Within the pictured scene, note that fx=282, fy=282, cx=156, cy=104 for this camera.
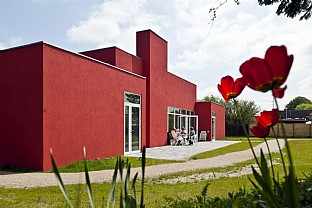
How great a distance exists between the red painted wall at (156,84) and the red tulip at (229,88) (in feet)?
45.4

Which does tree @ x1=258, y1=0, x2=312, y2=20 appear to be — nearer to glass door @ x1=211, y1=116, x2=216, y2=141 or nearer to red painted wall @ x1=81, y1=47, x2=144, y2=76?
red painted wall @ x1=81, y1=47, x2=144, y2=76

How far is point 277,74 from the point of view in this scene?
0.83m

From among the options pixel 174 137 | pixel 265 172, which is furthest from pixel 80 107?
pixel 174 137

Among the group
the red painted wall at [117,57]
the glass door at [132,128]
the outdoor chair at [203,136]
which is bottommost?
the outdoor chair at [203,136]

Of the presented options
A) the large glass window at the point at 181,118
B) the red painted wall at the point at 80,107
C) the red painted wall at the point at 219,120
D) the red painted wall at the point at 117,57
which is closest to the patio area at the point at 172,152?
the red painted wall at the point at 80,107

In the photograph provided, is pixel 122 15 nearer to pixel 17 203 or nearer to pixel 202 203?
pixel 17 203

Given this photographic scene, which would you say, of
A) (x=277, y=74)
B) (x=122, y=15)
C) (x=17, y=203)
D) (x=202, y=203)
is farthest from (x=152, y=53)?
(x=277, y=74)

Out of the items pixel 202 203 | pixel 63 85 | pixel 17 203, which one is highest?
pixel 63 85

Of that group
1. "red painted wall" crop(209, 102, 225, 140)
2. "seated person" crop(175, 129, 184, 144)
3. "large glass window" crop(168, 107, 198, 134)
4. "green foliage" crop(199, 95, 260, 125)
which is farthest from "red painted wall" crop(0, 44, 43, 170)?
"green foliage" crop(199, 95, 260, 125)

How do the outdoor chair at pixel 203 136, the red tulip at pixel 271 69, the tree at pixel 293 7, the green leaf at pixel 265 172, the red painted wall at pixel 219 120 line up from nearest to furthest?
the red tulip at pixel 271 69
the green leaf at pixel 265 172
the tree at pixel 293 7
the outdoor chair at pixel 203 136
the red painted wall at pixel 219 120

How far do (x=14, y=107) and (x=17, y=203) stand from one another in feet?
15.3

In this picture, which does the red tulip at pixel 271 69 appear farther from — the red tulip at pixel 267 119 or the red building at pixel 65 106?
the red building at pixel 65 106

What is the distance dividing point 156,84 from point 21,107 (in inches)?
368

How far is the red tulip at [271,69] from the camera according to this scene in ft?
2.71
